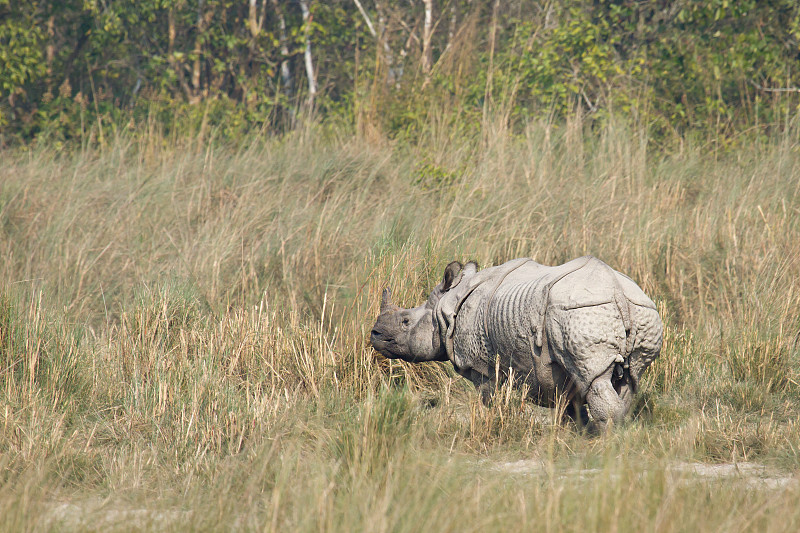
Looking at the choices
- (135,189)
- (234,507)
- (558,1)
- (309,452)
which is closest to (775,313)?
(309,452)

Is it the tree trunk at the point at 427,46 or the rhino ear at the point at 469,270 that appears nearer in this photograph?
the rhino ear at the point at 469,270

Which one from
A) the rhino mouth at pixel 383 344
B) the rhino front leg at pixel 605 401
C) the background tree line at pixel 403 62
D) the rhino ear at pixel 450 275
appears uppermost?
the background tree line at pixel 403 62

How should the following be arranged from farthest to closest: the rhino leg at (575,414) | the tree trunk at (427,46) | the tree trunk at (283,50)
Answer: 1. the tree trunk at (283,50)
2. the tree trunk at (427,46)
3. the rhino leg at (575,414)

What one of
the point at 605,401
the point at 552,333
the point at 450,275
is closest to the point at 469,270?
the point at 450,275

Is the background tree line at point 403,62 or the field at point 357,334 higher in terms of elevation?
the background tree line at point 403,62

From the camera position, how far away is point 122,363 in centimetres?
513

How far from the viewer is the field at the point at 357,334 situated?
3117mm

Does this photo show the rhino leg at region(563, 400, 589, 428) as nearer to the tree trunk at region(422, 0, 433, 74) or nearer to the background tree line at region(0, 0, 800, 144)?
the background tree line at region(0, 0, 800, 144)

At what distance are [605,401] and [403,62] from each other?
6970mm

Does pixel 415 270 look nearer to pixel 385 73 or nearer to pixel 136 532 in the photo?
pixel 136 532

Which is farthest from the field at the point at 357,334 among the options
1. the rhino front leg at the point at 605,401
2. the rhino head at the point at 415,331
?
the rhino head at the point at 415,331

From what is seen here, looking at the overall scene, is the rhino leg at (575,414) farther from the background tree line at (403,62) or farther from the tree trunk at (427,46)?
the tree trunk at (427,46)

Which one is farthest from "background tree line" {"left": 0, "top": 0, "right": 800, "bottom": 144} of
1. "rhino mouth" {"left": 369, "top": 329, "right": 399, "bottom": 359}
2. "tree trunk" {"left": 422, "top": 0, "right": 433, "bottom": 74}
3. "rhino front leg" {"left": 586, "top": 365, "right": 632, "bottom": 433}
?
"rhino front leg" {"left": 586, "top": 365, "right": 632, "bottom": 433}

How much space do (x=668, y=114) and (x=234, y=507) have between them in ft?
26.7
